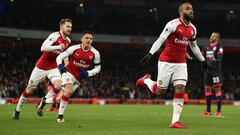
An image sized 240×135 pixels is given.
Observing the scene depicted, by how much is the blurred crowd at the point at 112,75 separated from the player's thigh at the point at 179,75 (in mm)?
20550

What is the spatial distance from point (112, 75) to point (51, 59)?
29292mm

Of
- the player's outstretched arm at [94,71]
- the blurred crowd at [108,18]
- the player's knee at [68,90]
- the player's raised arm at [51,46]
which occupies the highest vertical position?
the blurred crowd at [108,18]

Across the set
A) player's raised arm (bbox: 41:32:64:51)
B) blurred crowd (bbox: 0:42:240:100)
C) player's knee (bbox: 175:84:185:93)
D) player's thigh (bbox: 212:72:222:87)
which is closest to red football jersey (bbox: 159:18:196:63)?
player's knee (bbox: 175:84:185:93)

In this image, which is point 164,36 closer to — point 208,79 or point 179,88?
point 179,88

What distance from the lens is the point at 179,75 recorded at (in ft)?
37.6

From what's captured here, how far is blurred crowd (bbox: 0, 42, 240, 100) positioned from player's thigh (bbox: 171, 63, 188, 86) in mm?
20550

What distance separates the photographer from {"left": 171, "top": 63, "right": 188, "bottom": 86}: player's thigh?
1142 cm

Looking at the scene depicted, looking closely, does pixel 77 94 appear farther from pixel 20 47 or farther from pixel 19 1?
pixel 19 1

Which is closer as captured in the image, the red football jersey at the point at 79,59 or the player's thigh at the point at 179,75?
the player's thigh at the point at 179,75

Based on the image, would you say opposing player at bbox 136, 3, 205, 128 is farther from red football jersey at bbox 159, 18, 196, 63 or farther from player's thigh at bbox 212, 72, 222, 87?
player's thigh at bbox 212, 72, 222, 87

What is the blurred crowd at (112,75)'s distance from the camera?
3584 cm

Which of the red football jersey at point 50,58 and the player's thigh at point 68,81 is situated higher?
the red football jersey at point 50,58

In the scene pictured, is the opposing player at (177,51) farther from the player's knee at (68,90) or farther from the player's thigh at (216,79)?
the player's thigh at (216,79)

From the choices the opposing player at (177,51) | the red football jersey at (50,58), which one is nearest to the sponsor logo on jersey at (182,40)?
the opposing player at (177,51)
